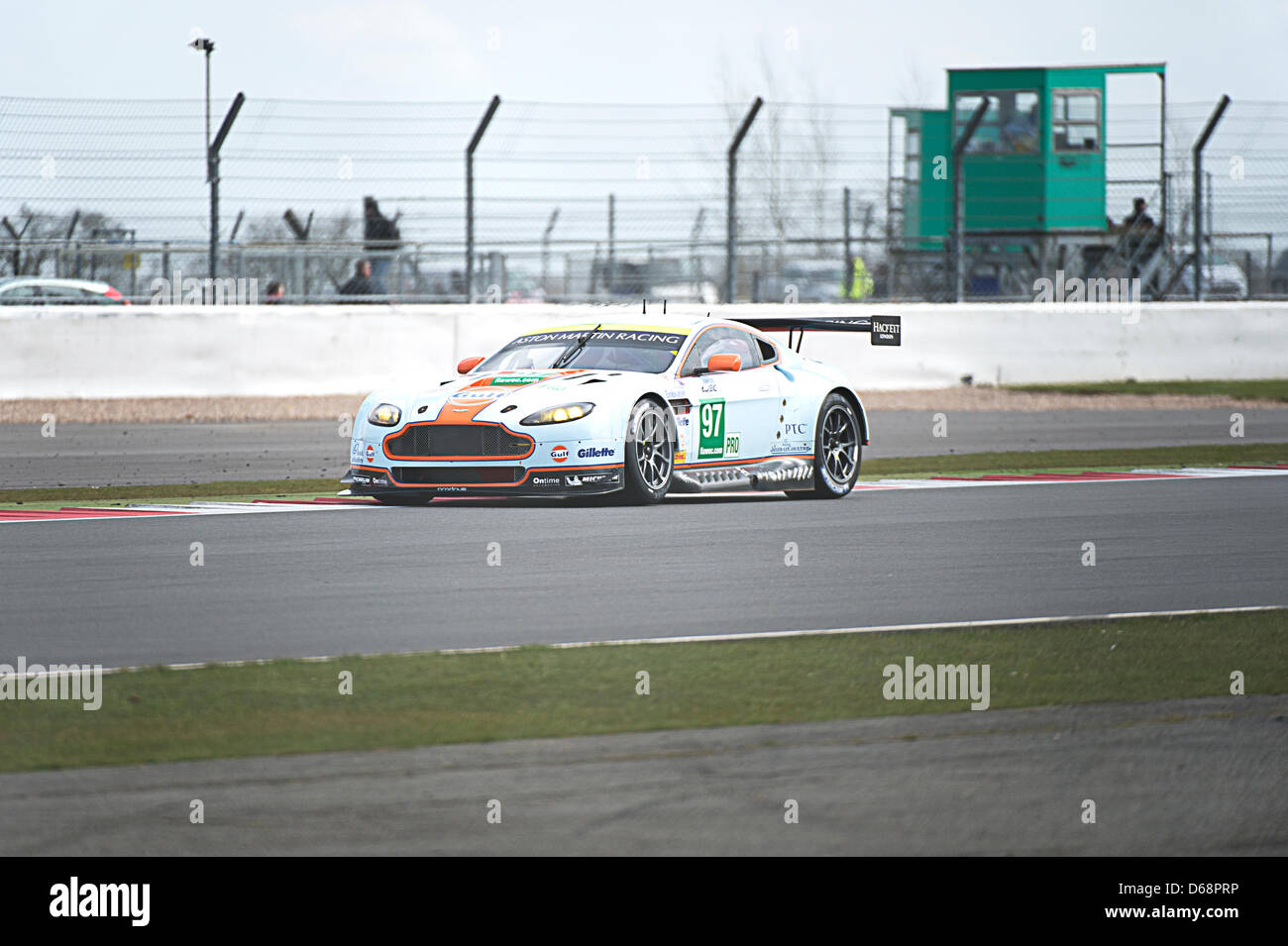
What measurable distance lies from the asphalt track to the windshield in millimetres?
2273

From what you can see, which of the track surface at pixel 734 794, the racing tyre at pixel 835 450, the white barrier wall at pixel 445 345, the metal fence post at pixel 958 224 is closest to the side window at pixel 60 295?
the white barrier wall at pixel 445 345

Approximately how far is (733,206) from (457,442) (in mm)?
10879

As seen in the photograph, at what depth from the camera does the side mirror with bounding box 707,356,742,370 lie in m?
12.1

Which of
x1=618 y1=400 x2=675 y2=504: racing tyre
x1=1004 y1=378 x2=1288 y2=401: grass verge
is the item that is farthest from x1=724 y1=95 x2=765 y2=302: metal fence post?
x1=618 y1=400 x2=675 y2=504: racing tyre

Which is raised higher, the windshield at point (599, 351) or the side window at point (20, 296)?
the side window at point (20, 296)

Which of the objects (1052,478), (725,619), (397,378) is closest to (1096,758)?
(725,619)

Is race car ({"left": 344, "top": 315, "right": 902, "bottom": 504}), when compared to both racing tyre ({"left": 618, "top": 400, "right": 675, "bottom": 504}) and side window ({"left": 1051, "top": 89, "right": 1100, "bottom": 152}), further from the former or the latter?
side window ({"left": 1051, "top": 89, "right": 1100, "bottom": 152})

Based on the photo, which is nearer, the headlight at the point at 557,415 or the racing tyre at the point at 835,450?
the headlight at the point at 557,415

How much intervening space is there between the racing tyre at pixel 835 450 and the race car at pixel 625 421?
0.03ft

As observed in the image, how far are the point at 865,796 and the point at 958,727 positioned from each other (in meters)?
0.94

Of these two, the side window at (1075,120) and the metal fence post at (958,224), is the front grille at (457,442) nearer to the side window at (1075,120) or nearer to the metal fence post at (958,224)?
the metal fence post at (958,224)

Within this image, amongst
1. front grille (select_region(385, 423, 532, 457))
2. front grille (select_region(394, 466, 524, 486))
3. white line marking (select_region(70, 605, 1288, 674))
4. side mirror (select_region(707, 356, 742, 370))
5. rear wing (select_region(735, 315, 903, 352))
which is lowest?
white line marking (select_region(70, 605, 1288, 674))

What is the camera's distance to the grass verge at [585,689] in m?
5.70
